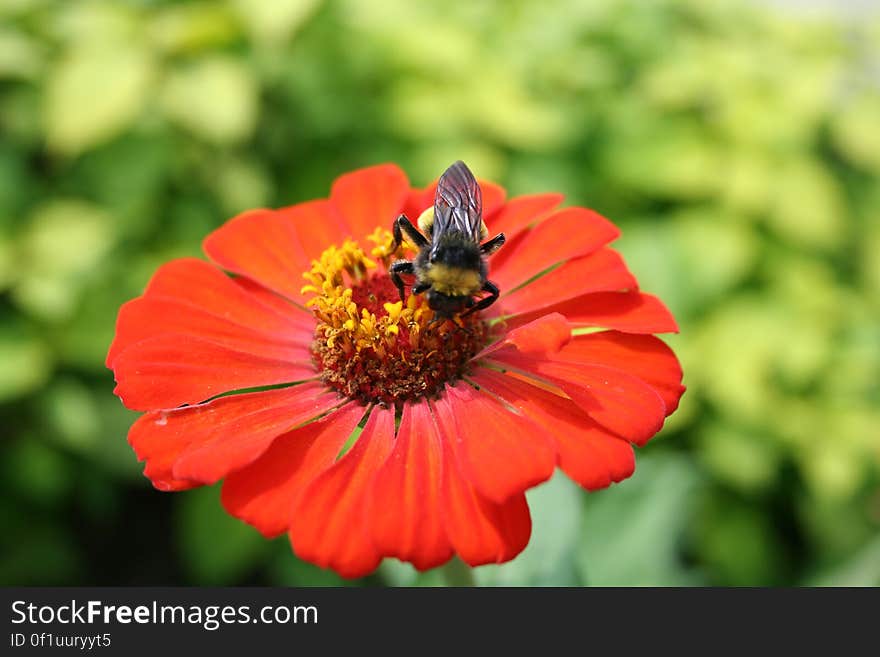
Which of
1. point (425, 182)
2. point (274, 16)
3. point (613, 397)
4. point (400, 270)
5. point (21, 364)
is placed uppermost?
point (274, 16)

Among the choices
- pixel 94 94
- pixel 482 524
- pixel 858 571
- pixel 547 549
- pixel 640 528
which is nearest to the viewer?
pixel 482 524

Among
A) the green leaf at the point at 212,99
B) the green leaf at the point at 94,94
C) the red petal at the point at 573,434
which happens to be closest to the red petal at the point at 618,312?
the red petal at the point at 573,434

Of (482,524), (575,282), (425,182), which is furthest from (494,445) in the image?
(425,182)

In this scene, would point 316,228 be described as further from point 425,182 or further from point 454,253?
point 425,182

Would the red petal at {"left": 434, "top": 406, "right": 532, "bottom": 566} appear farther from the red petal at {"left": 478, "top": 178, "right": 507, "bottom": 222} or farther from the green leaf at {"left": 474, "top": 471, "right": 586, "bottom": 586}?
the red petal at {"left": 478, "top": 178, "right": 507, "bottom": 222}

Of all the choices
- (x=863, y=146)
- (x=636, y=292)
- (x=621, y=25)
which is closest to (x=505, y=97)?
(x=621, y=25)

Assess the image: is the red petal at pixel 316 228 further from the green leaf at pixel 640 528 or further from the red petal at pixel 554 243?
the green leaf at pixel 640 528

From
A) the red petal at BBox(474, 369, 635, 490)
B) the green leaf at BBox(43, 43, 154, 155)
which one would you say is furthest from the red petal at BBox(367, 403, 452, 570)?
the green leaf at BBox(43, 43, 154, 155)
